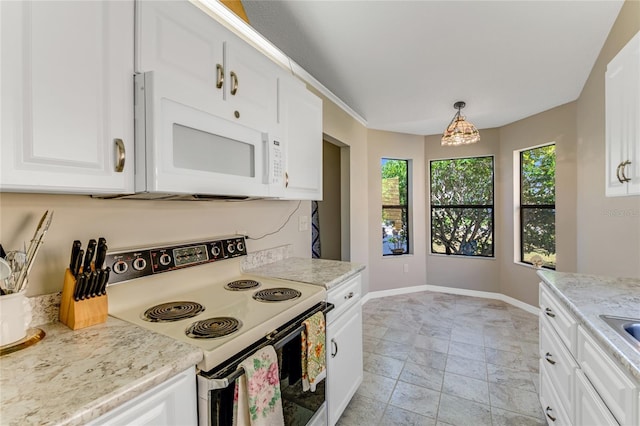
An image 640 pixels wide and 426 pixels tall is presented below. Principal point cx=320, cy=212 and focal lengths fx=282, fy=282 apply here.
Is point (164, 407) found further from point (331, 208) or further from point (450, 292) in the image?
point (450, 292)

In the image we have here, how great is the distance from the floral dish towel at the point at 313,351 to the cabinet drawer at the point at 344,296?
0.59 ft

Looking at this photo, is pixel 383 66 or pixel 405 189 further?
→ pixel 405 189

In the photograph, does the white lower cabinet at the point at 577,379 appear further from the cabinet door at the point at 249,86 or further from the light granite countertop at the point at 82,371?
the cabinet door at the point at 249,86

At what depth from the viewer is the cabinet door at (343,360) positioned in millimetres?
1575

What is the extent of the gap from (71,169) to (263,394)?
962mm

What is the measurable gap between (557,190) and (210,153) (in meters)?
3.79

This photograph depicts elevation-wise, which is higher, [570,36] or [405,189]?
[570,36]

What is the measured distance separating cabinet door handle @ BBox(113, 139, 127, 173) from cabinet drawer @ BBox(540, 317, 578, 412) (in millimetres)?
1968

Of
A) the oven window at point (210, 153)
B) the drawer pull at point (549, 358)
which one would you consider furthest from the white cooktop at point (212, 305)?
the drawer pull at point (549, 358)

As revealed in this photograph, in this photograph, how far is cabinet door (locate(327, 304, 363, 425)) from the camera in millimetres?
1575

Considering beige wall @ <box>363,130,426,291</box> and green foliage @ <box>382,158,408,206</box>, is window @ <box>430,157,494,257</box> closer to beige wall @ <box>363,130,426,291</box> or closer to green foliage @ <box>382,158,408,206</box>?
Answer: beige wall @ <box>363,130,426,291</box>

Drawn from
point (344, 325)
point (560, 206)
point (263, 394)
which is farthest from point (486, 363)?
point (263, 394)

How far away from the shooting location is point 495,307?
3.74m

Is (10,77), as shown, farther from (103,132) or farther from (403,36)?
(403,36)
